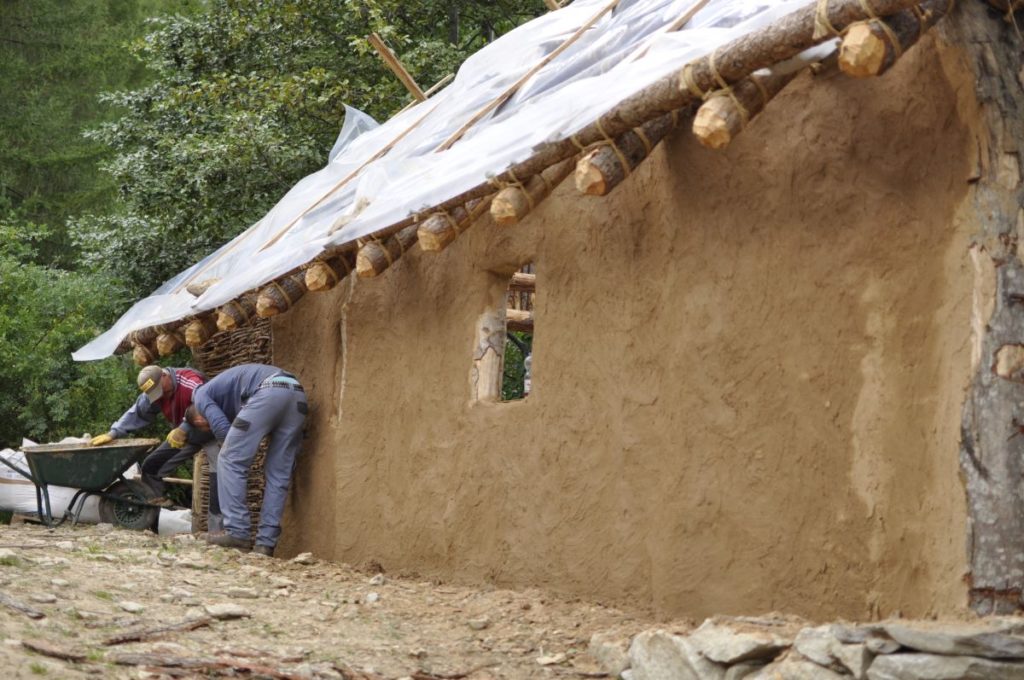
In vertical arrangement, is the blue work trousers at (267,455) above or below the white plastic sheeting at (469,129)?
below

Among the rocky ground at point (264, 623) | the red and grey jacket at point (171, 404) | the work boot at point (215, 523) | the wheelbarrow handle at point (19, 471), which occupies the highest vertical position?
the red and grey jacket at point (171, 404)

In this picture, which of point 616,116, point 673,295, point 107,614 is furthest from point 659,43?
point 107,614

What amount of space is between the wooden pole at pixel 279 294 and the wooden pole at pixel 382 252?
114 centimetres

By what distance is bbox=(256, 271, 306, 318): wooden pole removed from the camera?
909 centimetres

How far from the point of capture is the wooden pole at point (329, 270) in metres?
8.47

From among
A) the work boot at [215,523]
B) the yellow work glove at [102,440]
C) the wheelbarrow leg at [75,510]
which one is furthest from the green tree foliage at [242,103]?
the work boot at [215,523]

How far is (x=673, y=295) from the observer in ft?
20.3

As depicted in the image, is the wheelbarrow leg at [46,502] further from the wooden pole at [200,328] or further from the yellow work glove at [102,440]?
the wooden pole at [200,328]

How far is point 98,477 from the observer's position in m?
10.3

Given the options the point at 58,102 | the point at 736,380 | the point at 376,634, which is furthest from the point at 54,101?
the point at 736,380

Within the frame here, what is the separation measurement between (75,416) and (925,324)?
38.2 feet

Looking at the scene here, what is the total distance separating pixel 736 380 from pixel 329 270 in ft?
11.3

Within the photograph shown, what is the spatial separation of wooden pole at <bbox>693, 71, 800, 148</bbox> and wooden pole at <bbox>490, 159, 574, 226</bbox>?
53.6 inches

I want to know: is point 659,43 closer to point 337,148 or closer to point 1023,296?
point 1023,296
